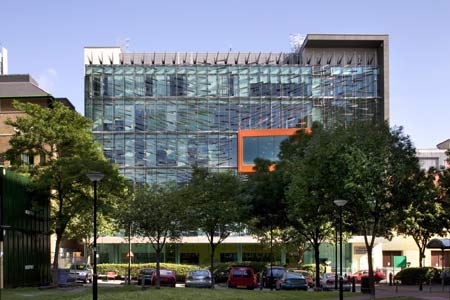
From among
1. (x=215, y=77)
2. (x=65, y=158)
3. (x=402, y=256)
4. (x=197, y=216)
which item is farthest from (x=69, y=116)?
(x=215, y=77)

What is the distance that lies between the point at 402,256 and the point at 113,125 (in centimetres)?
4238

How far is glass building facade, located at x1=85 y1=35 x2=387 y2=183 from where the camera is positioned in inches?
3898

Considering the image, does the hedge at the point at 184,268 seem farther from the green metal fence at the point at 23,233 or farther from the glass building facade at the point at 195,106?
the glass building facade at the point at 195,106

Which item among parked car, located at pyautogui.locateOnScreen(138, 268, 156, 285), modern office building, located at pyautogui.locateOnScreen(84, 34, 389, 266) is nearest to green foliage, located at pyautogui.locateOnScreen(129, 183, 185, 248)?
parked car, located at pyautogui.locateOnScreen(138, 268, 156, 285)

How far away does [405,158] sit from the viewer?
32594 mm

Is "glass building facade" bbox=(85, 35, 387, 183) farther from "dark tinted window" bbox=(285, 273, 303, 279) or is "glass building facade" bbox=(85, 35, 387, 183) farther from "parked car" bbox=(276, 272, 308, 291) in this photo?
"parked car" bbox=(276, 272, 308, 291)

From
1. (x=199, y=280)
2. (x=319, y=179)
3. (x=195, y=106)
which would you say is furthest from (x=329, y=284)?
(x=195, y=106)

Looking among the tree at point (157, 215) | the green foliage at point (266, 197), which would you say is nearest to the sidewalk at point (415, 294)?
the green foliage at point (266, 197)

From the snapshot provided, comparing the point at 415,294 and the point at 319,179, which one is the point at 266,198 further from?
the point at 319,179

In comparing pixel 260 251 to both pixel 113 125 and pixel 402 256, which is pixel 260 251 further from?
pixel 113 125

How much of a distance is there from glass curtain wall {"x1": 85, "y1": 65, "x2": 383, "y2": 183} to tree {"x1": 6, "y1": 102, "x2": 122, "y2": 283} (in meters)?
53.7

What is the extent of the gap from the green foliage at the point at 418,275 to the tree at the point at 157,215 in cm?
1822

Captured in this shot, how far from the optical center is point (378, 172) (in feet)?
103

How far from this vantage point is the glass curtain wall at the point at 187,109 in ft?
325
